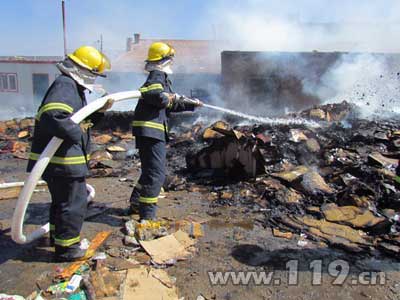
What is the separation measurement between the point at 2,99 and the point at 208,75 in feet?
46.0

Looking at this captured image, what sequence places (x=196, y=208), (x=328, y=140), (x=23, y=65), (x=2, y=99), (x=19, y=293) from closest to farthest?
1. (x=19, y=293)
2. (x=196, y=208)
3. (x=328, y=140)
4. (x=23, y=65)
5. (x=2, y=99)

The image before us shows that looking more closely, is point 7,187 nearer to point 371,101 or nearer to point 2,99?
point 371,101

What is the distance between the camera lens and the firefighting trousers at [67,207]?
10.3 ft

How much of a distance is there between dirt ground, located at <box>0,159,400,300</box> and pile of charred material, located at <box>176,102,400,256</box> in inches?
10.5

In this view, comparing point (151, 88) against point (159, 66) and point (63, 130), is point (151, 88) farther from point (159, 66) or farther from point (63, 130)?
point (63, 130)

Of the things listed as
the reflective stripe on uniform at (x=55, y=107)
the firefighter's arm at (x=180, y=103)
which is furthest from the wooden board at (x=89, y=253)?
the firefighter's arm at (x=180, y=103)

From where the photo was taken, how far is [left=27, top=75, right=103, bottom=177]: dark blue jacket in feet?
9.53

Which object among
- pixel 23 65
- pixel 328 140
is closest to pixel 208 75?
pixel 23 65

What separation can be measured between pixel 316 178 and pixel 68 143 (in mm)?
3534

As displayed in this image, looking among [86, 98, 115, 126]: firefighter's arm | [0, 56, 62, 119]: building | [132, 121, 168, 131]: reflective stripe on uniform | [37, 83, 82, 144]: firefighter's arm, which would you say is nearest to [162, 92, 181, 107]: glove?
[132, 121, 168, 131]: reflective stripe on uniform

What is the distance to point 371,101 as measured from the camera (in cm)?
1273

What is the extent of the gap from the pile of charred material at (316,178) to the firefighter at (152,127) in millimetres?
1244

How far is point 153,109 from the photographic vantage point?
4012 millimetres

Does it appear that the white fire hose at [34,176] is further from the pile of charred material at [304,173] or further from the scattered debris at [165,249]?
the pile of charred material at [304,173]
